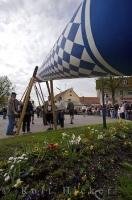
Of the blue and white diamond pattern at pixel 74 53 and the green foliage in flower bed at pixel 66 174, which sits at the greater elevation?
the blue and white diamond pattern at pixel 74 53

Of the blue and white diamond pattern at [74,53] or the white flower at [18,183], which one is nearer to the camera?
the blue and white diamond pattern at [74,53]

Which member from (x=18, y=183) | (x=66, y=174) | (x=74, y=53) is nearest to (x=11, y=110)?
(x=66, y=174)

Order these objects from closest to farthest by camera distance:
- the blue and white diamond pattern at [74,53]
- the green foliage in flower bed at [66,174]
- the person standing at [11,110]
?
the blue and white diamond pattern at [74,53]
the green foliage in flower bed at [66,174]
the person standing at [11,110]

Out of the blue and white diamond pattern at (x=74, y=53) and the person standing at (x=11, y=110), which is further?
the person standing at (x=11, y=110)

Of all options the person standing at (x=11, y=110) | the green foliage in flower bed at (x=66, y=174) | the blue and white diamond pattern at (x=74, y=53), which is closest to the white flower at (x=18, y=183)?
the green foliage in flower bed at (x=66, y=174)

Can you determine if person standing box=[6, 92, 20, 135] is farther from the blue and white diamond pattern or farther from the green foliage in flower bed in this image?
the blue and white diamond pattern

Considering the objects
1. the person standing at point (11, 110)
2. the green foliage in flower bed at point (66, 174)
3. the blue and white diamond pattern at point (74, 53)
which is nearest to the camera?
the blue and white diamond pattern at point (74, 53)

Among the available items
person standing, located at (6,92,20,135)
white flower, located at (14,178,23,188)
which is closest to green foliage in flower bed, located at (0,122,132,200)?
white flower, located at (14,178,23,188)

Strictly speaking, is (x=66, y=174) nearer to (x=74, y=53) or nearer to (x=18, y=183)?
(x=18, y=183)

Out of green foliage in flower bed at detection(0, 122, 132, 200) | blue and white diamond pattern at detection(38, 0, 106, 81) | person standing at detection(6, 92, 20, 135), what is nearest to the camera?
blue and white diamond pattern at detection(38, 0, 106, 81)

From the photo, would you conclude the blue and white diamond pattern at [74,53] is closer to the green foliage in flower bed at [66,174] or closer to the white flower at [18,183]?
the green foliage in flower bed at [66,174]

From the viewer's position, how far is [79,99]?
5979 inches

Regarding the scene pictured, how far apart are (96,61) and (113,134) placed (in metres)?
6.97

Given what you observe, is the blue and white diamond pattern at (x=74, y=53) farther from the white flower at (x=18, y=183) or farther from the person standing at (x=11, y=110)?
the person standing at (x=11, y=110)
